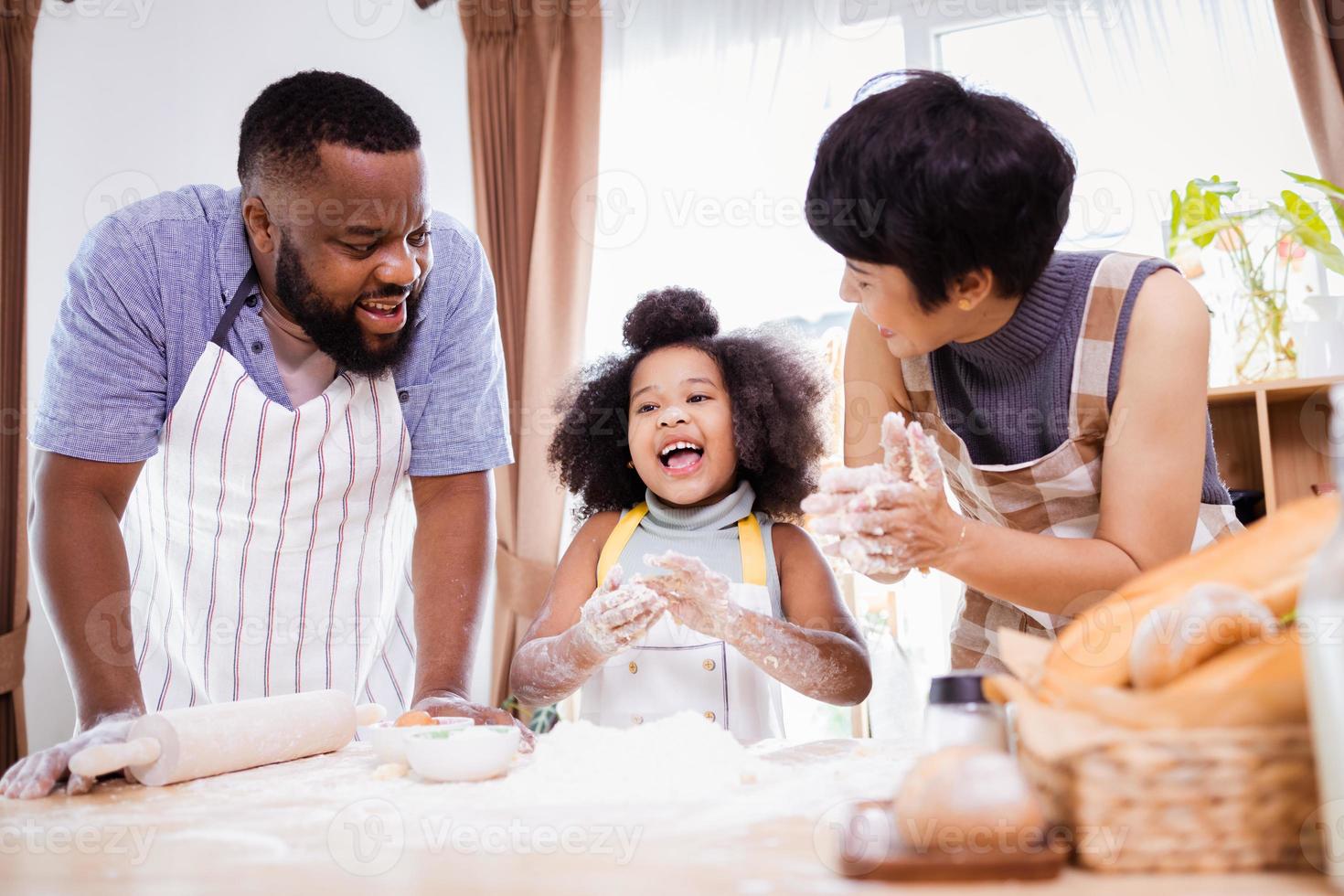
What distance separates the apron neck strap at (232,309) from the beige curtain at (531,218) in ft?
5.95

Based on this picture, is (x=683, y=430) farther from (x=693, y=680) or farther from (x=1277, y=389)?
(x=1277, y=389)

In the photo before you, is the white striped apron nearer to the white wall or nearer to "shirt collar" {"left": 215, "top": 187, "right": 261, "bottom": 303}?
"shirt collar" {"left": 215, "top": 187, "right": 261, "bottom": 303}

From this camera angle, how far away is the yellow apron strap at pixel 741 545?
5.78ft

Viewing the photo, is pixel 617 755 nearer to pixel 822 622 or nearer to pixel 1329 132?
pixel 822 622

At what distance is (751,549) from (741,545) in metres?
0.02

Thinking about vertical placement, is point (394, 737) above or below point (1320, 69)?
below

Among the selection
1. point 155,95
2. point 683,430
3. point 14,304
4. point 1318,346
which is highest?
point 155,95

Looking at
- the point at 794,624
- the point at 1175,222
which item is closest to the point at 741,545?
the point at 794,624

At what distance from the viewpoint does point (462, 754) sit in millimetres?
1094

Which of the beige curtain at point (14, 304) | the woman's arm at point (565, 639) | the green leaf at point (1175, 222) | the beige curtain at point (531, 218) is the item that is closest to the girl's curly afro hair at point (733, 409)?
the woman's arm at point (565, 639)

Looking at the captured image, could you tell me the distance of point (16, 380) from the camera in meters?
3.40

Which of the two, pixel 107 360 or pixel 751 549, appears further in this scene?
pixel 751 549

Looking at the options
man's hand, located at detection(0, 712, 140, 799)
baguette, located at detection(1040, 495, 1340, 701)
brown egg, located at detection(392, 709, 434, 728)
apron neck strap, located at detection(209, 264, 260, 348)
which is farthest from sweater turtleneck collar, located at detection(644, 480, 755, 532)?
baguette, located at detection(1040, 495, 1340, 701)

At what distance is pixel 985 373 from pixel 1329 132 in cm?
218
